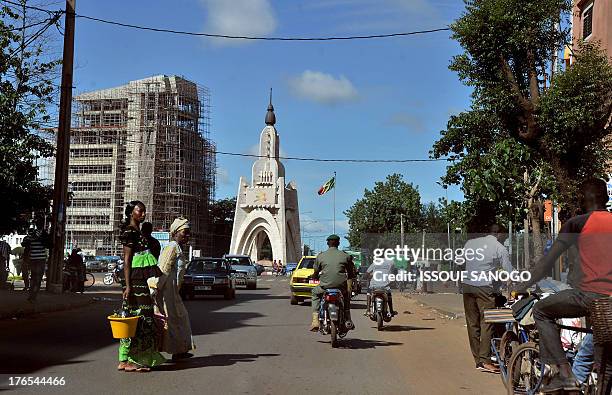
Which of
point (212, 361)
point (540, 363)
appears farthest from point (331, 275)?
point (540, 363)

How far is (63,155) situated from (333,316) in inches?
527

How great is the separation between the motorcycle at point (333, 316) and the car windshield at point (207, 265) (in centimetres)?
1387

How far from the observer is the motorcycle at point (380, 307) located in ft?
49.8

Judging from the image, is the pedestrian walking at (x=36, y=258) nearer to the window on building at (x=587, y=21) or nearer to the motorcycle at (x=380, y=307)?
the motorcycle at (x=380, y=307)

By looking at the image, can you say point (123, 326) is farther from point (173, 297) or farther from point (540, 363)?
→ point (540, 363)

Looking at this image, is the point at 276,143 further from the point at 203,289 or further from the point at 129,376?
the point at 129,376

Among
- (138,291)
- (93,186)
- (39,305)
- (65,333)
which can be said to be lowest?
(65,333)

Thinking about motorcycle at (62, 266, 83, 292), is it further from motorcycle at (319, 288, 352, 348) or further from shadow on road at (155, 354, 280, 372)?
shadow on road at (155, 354, 280, 372)

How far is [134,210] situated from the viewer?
8.60m

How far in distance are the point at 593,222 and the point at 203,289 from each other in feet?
66.1

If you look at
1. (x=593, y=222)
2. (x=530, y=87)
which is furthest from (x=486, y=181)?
(x=593, y=222)

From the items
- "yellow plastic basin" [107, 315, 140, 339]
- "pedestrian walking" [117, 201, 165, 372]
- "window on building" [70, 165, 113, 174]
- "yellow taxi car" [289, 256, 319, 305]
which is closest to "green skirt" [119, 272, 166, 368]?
"pedestrian walking" [117, 201, 165, 372]

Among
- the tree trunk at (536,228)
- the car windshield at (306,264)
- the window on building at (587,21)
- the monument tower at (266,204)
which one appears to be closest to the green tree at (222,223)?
the monument tower at (266,204)

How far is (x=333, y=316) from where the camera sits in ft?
38.2
